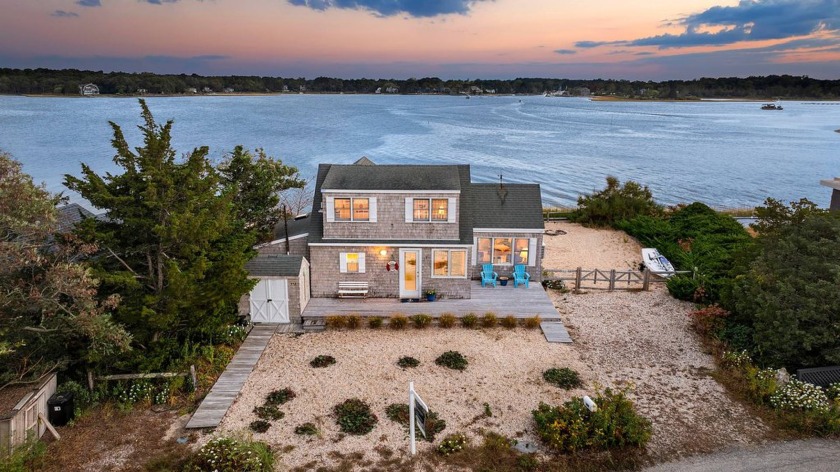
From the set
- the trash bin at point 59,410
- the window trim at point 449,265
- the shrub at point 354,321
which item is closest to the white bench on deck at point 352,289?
the shrub at point 354,321

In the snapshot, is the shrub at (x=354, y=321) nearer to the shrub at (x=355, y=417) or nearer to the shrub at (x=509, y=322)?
the shrub at (x=355, y=417)

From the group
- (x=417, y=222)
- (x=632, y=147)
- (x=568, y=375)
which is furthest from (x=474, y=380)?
(x=632, y=147)

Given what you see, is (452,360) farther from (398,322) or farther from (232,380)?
(232,380)

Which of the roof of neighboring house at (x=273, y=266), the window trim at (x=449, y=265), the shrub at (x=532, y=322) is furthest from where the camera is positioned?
the window trim at (x=449, y=265)

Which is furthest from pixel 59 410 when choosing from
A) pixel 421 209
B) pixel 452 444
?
pixel 421 209

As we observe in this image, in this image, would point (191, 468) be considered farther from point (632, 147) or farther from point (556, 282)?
point (632, 147)
